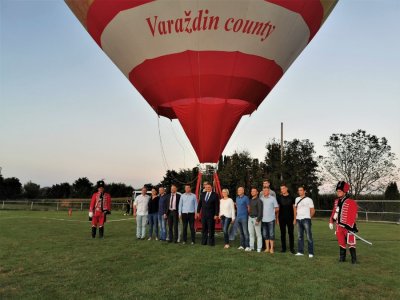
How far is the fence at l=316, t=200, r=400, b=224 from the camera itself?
23.6m

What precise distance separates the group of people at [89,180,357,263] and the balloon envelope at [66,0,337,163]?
77.7 inches

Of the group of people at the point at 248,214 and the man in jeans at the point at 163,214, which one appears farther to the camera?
the man in jeans at the point at 163,214

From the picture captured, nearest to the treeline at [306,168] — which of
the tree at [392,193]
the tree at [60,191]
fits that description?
the tree at [392,193]

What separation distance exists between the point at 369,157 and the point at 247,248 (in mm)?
36173

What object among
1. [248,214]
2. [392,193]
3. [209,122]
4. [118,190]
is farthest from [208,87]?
[118,190]

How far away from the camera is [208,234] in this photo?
1031cm

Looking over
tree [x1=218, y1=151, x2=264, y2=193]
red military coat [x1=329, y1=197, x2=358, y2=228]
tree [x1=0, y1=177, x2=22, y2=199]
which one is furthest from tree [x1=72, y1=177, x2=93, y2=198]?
red military coat [x1=329, y1=197, x2=358, y2=228]

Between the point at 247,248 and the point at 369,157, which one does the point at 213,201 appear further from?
the point at 369,157

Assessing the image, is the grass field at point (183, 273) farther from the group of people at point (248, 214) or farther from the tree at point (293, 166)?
the tree at point (293, 166)

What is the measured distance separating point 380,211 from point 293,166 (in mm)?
8158

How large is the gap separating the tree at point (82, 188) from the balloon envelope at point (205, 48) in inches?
2643

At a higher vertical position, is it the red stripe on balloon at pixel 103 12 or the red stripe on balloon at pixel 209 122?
the red stripe on balloon at pixel 103 12

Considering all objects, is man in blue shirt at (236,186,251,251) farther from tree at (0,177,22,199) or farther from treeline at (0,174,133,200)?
tree at (0,177,22,199)

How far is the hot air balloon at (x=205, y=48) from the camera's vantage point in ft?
33.1
